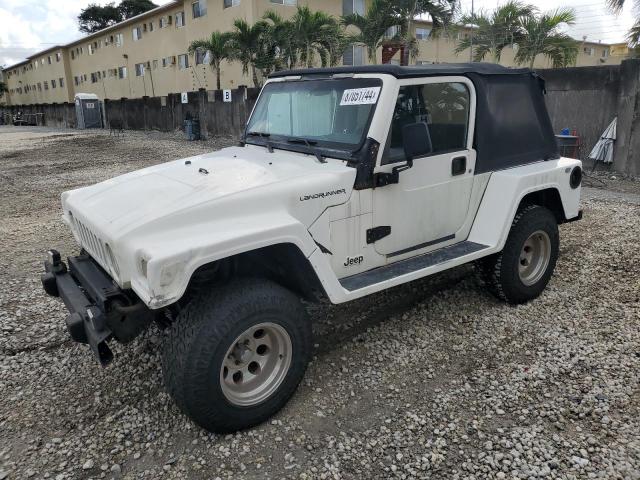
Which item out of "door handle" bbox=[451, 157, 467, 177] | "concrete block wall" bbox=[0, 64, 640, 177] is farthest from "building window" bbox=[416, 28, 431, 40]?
"door handle" bbox=[451, 157, 467, 177]

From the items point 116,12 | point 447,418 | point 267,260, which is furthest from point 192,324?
point 116,12

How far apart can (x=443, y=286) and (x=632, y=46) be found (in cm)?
1813

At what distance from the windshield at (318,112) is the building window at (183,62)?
30017 mm

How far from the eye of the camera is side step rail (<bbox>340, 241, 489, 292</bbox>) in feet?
11.1

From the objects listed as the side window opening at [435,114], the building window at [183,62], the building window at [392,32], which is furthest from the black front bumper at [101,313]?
the building window at [183,62]

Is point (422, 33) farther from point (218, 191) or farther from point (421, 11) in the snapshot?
point (218, 191)

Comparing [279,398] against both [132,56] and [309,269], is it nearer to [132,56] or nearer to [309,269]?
[309,269]

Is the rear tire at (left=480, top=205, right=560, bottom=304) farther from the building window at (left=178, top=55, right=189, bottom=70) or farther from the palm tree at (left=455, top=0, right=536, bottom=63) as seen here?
the building window at (left=178, top=55, right=189, bottom=70)

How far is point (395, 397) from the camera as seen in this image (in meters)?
3.31

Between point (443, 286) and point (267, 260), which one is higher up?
point (267, 260)

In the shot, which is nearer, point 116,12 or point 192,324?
point 192,324

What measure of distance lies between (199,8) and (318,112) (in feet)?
95.3

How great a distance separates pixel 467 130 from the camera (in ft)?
13.3

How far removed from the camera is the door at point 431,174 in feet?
11.6
